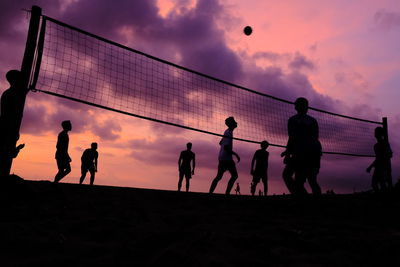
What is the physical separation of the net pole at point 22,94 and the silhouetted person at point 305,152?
142 inches

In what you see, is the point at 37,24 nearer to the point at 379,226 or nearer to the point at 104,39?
the point at 104,39

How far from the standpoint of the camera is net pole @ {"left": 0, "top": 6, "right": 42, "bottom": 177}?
355 cm

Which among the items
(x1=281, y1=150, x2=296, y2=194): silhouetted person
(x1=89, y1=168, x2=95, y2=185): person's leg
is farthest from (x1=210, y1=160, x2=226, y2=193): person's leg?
(x1=89, y1=168, x2=95, y2=185): person's leg

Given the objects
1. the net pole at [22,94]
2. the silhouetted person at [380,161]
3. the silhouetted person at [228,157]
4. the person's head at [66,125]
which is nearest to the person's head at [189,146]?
the silhouetted person at [228,157]

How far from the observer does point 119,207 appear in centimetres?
402

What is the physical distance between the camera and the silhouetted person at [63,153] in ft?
21.6

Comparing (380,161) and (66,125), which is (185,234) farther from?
(380,161)

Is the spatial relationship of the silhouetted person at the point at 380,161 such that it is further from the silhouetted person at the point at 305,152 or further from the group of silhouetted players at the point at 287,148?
the silhouetted person at the point at 305,152

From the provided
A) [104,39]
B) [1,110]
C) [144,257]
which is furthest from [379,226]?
[104,39]

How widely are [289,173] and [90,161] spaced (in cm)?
603

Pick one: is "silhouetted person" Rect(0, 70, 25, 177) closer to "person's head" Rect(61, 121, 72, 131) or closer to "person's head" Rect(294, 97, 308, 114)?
"person's head" Rect(61, 121, 72, 131)

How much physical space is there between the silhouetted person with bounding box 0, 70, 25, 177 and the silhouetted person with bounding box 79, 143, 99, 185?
5.23m

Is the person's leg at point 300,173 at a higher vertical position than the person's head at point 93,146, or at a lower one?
lower

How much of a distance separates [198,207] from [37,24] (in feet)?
10.9
